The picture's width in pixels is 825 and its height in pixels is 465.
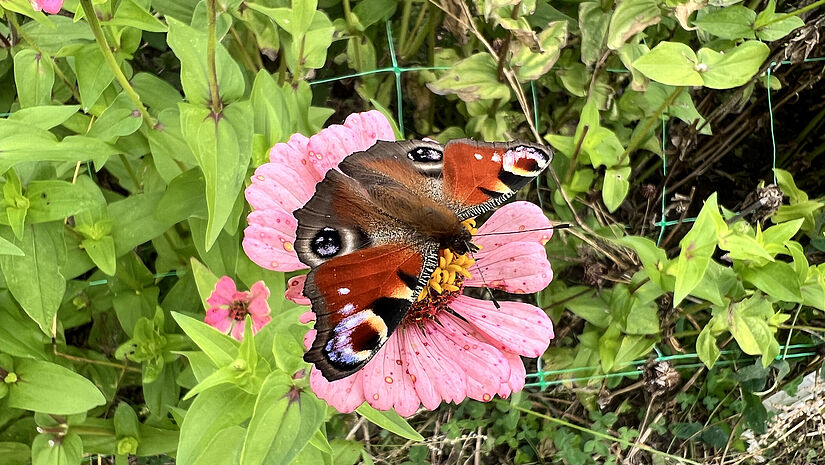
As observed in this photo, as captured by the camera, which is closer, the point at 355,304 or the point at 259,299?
the point at 355,304

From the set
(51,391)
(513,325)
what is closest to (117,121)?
(51,391)

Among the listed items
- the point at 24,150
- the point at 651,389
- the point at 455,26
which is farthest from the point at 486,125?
the point at 24,150

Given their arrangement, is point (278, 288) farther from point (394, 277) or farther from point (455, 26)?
point (455, 26)

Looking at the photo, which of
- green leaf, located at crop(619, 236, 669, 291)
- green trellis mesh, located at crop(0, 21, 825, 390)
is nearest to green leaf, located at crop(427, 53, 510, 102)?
green trellis mesh, located at crop(0, 21, 825, 390)

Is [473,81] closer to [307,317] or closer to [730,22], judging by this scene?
[730,22]

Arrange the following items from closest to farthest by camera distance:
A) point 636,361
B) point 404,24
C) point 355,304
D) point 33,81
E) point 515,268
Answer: point 355,304
point 515,268
point 33,81
point 404,24
point 636,361

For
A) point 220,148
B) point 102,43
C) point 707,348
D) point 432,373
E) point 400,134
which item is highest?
point 102,43
